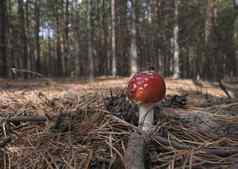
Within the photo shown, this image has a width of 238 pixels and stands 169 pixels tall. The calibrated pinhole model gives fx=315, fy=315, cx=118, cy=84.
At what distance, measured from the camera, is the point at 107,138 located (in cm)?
179

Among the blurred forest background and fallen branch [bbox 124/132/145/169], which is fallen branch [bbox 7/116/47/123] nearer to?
fallen branch [bbox 124/132/145/169]

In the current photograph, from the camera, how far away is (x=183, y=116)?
6.81 feet

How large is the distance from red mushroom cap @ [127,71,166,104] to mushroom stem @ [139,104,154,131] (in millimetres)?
43

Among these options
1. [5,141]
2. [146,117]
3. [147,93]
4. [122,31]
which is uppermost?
[122,31]

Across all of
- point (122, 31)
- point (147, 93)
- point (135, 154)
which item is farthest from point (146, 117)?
point (122, 31)

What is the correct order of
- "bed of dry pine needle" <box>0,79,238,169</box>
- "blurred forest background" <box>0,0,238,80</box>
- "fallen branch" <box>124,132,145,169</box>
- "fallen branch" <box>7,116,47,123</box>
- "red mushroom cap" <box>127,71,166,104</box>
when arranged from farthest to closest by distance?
"blurred forest background" <box>0,0,238,80</box>, "fallen branch" <box>7,116,47,123</box>, "red mushroom cap" <box>127,71,166,104</box>, "bed of dry pine needle" <box>0,79,238,169</box>, "fallen branch" <box>124,132,145,169</box>

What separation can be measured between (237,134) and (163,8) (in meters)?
19.7

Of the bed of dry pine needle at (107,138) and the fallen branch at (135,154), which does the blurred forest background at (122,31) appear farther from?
the fallen branch at (135,154)

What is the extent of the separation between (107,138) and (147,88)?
1.21 feet

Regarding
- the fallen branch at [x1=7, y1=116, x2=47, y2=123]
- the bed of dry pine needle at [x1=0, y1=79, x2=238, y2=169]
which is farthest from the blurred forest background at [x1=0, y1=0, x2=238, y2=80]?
the fallen branch at [x1=7, y1=116, x2=47, y2=123]

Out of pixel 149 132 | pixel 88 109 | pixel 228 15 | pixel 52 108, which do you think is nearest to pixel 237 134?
pixel 149 132

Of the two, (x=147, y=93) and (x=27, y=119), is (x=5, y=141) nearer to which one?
(x=27, y=119)

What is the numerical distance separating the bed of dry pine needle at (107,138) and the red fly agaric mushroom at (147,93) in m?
0.07

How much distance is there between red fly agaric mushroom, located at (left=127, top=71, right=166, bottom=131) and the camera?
71.8 inches
